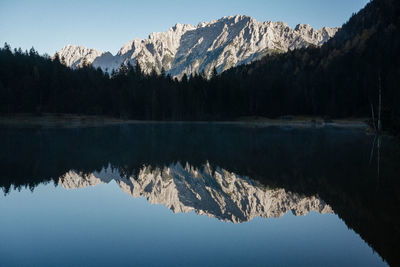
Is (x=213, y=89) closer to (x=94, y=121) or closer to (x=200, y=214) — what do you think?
(x=94, y=121)

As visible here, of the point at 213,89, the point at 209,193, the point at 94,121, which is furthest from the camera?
the point at 213,89

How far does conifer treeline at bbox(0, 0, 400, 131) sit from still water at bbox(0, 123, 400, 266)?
3552 inches

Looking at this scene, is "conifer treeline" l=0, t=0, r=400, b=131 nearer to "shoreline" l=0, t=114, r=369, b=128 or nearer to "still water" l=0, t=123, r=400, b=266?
"shoreline" l=0, t=114, r=369, b=128

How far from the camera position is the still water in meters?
8.78

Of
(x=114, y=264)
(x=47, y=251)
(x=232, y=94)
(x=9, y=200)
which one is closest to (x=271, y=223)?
(x=114, y=264)

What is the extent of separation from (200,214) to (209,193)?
11.8ft

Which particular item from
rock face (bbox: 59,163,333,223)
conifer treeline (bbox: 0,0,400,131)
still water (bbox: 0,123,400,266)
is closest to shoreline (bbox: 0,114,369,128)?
conifer treeline (bbox: 0,0,400,131)

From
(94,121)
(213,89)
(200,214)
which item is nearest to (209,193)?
(200,214)

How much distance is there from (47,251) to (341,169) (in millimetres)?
18106

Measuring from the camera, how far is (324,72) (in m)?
125

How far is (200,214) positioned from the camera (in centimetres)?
1291

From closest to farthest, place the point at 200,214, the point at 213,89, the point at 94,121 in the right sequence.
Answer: the point at 200,214 → the point at 94,121 → the point at 213,89

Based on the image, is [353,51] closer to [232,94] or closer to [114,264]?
[232,94]

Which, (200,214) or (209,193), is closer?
(200,214)
